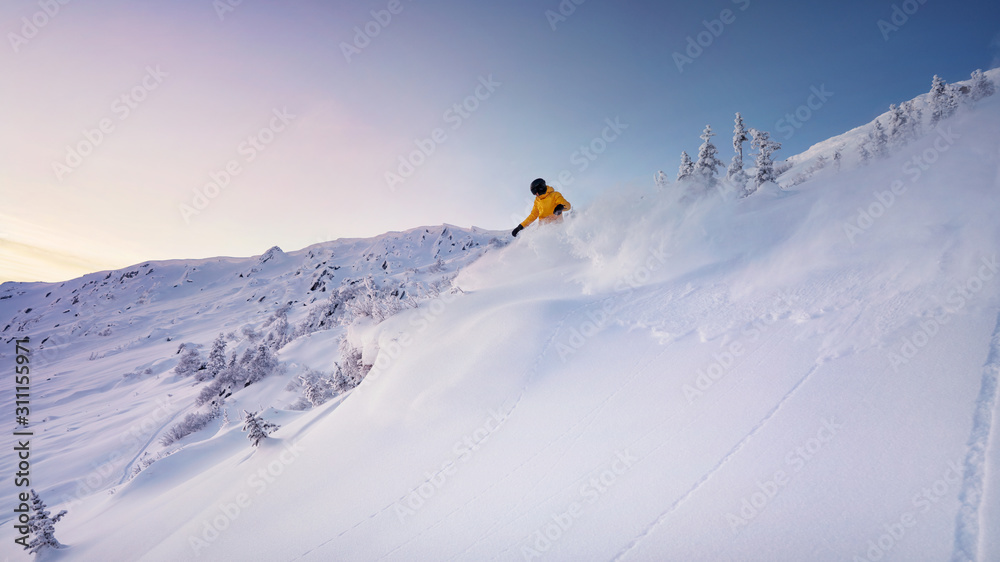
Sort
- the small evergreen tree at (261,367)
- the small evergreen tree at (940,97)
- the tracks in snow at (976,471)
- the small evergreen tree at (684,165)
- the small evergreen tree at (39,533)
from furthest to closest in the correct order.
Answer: the small evergreen tree at (684,165) → the small evergreen tree at (940,97) → the small evergreen tree at (261,367) → the small evergreen tree at (39,533) → the tracks in snow at (976,471)

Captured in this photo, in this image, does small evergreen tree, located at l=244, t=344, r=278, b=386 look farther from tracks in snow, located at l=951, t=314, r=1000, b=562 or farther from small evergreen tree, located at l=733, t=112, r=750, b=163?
small evergreen tree, located at l=733, t=112, r=750, b=163

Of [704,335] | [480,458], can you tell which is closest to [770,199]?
[704,335]

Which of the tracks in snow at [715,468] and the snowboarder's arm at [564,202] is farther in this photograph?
the snowboarder's arm at [564,202]

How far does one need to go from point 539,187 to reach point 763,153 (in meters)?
15.4

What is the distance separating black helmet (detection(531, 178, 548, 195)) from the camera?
7457mm

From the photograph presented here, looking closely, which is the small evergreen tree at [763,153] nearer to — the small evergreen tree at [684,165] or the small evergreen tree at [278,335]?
the small evergreen tree at [684,165]

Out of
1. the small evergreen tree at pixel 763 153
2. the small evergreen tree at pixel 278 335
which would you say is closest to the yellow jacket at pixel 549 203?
the small evergreen tree at pixel 278 335

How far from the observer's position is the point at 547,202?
24.9ft

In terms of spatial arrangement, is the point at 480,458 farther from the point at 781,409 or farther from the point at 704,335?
the point at 704,335

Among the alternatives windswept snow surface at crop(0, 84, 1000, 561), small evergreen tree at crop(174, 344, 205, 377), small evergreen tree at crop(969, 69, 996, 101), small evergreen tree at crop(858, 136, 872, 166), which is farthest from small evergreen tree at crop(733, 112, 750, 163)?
small evergreen tree at crop(174, 344, 205, 377)

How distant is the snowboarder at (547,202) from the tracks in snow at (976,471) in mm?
5840

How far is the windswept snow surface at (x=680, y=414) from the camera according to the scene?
185cm

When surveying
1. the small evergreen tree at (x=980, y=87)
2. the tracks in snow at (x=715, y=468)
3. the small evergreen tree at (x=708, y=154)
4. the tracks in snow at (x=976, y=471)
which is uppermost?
the small evergreen tree at (x=708, y=154)

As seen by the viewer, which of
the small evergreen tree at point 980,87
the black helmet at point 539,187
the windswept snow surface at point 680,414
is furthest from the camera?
the small evergreen tree at point 980,87
